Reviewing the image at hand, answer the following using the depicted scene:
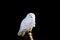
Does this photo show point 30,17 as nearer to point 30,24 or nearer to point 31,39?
point 30,24

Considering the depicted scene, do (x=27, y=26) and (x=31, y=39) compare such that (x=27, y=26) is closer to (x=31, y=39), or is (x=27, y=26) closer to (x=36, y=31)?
(x=31, y=39)

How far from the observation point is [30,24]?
147 centimetres

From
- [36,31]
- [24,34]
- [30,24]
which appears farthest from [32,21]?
[36,31]

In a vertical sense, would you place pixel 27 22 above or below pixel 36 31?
below

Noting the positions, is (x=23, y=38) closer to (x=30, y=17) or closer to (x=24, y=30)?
(x=24, y=30)

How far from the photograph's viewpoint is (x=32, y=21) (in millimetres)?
1484

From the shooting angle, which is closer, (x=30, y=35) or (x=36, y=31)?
(x=30, y=35)

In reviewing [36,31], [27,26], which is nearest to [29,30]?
[27,26]

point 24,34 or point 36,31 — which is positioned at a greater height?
point 36,31

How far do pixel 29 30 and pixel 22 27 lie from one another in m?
0.07

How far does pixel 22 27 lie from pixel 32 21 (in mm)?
100

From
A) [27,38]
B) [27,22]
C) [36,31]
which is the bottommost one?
[27,38]

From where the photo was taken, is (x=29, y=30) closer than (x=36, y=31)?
Yes

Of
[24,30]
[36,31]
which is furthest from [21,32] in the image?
[36,31]
